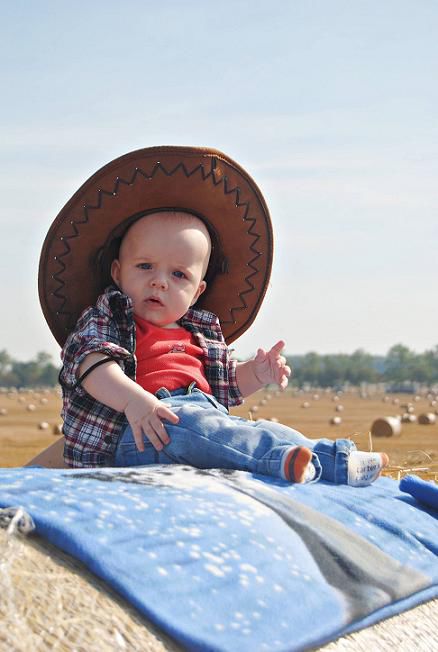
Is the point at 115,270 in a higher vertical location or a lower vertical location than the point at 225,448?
higher

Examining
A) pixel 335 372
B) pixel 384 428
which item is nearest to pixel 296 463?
pixel 384 428

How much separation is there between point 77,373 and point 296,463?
2.69 feet

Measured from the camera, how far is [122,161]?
335cm

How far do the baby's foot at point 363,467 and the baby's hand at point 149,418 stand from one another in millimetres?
533

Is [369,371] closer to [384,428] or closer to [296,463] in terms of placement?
[384,428]

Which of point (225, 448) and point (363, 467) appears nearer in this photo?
point (225, 448)

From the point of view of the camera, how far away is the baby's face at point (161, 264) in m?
3.33

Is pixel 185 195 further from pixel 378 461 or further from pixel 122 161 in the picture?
pixel 378 461

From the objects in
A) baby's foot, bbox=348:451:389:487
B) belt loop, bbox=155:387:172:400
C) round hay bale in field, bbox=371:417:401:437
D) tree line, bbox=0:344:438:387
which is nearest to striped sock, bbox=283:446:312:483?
baby's foot, bbox=348:451:389:487

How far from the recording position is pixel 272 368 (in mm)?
3619

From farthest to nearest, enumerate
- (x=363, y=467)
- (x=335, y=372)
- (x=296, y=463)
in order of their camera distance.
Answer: (x=335, y=372) → (x=363, y=467) → (x=296, y=463)

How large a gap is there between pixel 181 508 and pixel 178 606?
319mm

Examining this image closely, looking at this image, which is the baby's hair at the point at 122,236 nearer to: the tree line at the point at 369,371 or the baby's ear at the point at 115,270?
the baby's ear at the point at 115,270

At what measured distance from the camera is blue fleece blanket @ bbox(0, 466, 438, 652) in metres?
1.88
